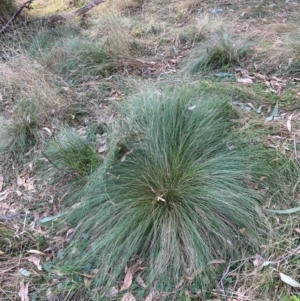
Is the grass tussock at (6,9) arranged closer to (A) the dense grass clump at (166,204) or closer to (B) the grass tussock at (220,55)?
(B) the grass tussock at (220,55)

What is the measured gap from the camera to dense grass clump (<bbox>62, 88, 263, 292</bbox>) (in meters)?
1.77

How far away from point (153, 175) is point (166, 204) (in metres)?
0.20

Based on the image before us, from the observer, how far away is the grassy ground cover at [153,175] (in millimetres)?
1739

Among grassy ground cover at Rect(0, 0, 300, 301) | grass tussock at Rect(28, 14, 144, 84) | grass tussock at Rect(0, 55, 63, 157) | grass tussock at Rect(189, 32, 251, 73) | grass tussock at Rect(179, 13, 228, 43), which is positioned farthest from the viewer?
grass tussock at Rect(179, 13, 228, 43)

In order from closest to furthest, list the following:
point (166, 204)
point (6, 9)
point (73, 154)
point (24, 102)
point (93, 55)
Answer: point (166, 204)
point (73, 154)
point (24, 102)
point (93, 55)
point (6, 9)

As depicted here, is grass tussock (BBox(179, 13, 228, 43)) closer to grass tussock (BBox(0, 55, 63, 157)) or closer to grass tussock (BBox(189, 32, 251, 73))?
grass tussock (BBox(189, 32, 251, 73))

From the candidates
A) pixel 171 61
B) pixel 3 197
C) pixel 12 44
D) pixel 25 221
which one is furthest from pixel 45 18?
pixel 25 221

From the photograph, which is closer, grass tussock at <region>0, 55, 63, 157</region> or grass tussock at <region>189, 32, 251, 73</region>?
grass tussock at <region>0, 55, 63, 157</region>

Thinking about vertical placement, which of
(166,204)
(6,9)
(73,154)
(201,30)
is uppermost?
(6,9)

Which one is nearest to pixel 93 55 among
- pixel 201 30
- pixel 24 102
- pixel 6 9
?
pixel 24 102

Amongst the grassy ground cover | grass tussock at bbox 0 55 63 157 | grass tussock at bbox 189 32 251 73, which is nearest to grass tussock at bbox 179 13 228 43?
the grassy ground cover

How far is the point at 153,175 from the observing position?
205cm

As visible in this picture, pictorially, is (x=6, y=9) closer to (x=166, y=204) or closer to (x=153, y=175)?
(x=153, y=175)

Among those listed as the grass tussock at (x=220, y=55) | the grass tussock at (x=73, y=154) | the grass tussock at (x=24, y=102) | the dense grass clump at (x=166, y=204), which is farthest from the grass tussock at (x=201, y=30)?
the grass tussock at (x=73, y=154)
